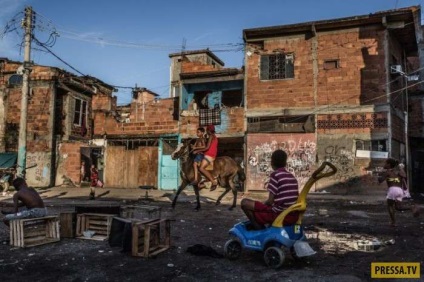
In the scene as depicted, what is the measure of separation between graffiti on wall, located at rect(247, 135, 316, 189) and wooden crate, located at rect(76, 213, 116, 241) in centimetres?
1276

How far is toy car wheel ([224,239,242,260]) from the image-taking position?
5.35 metres

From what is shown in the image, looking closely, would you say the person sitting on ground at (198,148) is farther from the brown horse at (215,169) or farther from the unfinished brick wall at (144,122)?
the unfinished brick wall at (144,122)

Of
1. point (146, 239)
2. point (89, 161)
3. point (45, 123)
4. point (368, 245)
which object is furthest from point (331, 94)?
point (45, 123)

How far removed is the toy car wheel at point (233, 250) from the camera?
535 cm

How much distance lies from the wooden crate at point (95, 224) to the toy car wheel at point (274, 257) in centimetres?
323

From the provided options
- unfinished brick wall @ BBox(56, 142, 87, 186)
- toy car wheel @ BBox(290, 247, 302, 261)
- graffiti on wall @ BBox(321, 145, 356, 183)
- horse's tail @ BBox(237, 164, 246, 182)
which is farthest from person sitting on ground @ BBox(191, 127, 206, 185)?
unfinished brick wall @ BBox(56, 142, 87, 186)

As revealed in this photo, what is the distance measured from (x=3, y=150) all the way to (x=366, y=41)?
22.6 metres

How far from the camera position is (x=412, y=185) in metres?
21.1

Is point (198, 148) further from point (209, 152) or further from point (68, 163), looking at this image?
point (68, 163)

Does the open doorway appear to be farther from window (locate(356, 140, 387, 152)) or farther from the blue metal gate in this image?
window (locate(356, 140, 387, 152))

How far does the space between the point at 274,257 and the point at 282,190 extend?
900mm

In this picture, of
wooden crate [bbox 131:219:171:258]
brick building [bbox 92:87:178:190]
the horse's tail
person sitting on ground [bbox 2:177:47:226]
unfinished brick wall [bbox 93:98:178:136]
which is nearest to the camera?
wooden crate [bbox 131:219:171:258]

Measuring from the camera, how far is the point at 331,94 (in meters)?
18.2

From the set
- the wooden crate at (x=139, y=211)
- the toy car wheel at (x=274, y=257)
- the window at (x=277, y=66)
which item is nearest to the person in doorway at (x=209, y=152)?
the wooden crate at (x=139, y=211)
